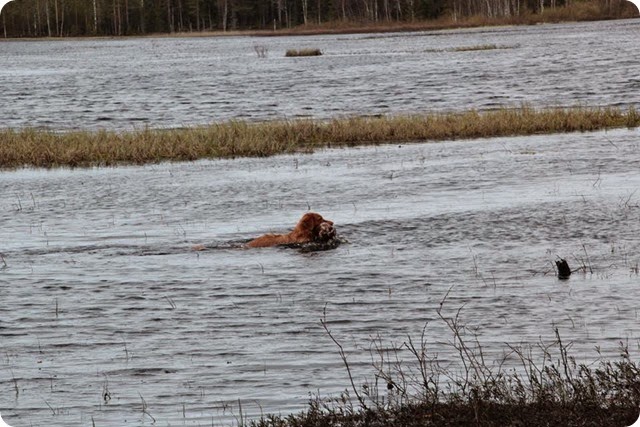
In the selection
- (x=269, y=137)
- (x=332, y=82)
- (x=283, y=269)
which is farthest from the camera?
(x=332, y=82)

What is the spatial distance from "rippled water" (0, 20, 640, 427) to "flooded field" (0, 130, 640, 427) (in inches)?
1.8

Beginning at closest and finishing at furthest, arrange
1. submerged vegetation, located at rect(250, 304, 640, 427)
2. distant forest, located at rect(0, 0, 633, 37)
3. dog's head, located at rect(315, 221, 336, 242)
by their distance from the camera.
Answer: submerged vegetation, located at rect(250, 304, 640, 427), dog's head, located at rect(315, 221, 336, 242), distant forest, located at rect(0, 0, 633, 37)

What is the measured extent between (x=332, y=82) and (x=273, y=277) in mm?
54358

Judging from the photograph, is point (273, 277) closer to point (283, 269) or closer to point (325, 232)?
point (283, 269)

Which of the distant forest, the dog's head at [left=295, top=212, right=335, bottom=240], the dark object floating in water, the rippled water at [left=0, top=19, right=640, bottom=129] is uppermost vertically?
the distant forest

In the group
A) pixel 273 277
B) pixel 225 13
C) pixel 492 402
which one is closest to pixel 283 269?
pixel 273 277

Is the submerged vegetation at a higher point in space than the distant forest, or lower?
lower

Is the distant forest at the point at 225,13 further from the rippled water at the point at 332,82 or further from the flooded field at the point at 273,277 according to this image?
the flooded field at the point at 273,277

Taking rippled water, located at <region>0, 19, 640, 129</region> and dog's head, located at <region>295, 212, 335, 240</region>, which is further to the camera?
rippled water, located at <region>0, 19, 640, 129</region>

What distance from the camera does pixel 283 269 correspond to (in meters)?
17.3

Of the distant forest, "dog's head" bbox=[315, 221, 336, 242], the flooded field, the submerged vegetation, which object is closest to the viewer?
the submerged vegetation

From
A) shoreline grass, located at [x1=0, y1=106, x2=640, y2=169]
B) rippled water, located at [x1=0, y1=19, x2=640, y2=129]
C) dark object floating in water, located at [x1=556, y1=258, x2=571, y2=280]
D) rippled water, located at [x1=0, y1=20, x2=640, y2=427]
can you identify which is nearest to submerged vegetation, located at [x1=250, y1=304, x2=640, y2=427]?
rippled water, located at [x1=0, y1=20, x2=640, y2=427]

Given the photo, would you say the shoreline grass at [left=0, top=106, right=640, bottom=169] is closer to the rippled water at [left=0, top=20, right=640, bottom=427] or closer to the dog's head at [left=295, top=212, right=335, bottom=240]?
the rippled water at [left=0, top=20, right=640, bottom=427]

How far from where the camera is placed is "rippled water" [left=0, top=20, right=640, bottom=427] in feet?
37.7
